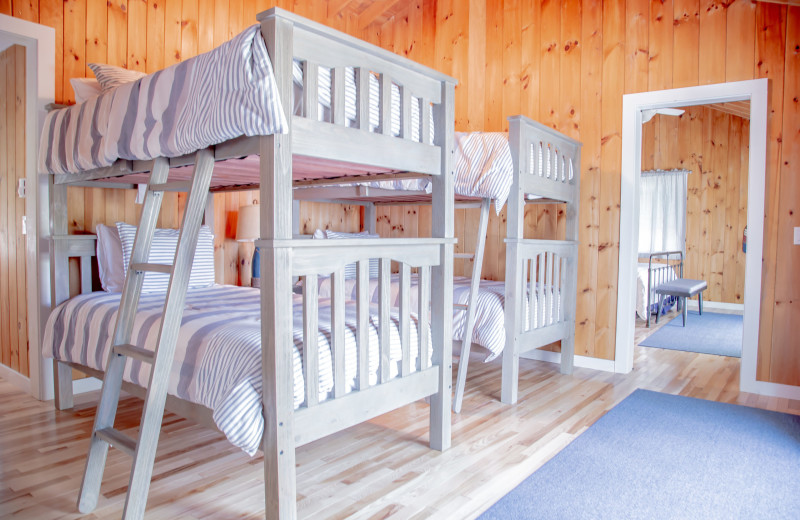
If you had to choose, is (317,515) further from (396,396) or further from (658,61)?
(658,61)

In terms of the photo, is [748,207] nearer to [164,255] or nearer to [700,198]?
[164,255]

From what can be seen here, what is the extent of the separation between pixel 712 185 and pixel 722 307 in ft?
5.03

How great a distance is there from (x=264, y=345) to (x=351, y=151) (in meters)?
0.66

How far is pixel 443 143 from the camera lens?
2037mm

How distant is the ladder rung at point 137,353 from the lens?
155 centimetres

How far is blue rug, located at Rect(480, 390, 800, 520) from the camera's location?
1.65 metres

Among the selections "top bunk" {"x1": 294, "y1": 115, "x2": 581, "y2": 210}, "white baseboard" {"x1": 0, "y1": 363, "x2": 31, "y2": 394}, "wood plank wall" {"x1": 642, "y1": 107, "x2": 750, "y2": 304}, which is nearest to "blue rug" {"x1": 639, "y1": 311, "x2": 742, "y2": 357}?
"wood plank wall" {"x1": 642, "y1": 107, "x2": 750, "y2": 304}

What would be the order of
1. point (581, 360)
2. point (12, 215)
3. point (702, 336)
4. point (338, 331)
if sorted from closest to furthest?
point (338, 331) → point (12, 215) → point (581, 360) → point (702, 336)

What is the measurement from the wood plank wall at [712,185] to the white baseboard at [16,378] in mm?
6901

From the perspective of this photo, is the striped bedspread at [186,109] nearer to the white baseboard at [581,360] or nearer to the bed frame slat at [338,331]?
the bed frame slat at [338,331]

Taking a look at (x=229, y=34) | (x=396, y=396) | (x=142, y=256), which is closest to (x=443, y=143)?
(x=396, y=396)

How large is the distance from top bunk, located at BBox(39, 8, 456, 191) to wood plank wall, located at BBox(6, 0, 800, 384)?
101 centimetres

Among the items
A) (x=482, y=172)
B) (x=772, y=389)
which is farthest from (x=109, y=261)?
(x=772, y=389)

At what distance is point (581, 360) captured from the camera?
139 inches
